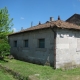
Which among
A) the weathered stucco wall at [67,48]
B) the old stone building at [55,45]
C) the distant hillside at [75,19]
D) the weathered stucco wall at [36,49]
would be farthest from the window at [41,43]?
the distant hillside at [75,19]

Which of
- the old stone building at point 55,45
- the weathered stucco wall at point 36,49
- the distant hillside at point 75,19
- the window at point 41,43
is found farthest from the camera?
the distant hillside at point 75,19

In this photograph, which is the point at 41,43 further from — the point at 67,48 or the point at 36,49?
the point at 67,48

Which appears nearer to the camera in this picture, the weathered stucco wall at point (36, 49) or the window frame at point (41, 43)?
the weathered stucco wall at point (36, 49)

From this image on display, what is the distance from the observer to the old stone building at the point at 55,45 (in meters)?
10.8

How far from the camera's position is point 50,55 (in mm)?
11281

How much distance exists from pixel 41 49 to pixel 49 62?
149 centimetres

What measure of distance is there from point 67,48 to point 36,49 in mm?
2938

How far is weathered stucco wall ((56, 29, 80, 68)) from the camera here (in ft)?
35.7

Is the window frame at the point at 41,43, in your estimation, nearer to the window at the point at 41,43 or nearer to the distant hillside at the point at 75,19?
the window at the point at 41,43

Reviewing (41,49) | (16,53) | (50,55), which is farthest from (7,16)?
(50,55)

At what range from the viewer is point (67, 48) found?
1141cm

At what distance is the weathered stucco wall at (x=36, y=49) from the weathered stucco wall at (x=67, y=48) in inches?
21.7

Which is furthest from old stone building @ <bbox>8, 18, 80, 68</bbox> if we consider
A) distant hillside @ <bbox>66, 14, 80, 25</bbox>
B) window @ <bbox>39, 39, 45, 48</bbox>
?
distant hillside @ <bbox>66, 14, 80, 25</bbox>

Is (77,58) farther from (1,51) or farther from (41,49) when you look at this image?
(1,51)
